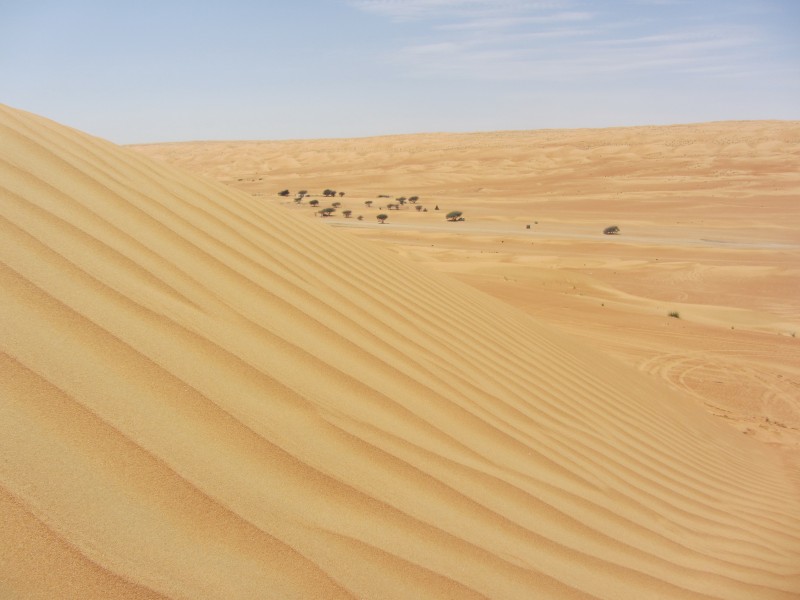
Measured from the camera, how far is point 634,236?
25375mm

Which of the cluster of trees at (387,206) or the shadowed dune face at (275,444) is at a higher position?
the cluster of trees at (387,206)

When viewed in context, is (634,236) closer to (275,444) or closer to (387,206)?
(387,206)

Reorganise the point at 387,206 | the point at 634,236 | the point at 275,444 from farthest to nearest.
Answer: the point at 387,206
the point at 634,236
the point at 275,444

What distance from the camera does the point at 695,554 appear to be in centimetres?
255

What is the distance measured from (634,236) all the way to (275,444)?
25389mm

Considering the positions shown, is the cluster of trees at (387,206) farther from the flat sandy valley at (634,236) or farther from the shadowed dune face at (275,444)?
the shadowed dune face at (275,444)

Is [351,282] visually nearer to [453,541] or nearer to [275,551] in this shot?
[453,541]

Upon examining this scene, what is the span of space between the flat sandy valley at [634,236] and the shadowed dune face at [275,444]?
4.52 feet

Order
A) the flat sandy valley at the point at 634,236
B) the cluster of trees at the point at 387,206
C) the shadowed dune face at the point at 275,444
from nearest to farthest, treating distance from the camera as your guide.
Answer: the shadowed dune face at the point at 275,444 < the flat sandy valley at the point at 634,236 < the cluster of trees at the point at 387,206

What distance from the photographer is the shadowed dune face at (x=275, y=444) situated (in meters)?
1.52

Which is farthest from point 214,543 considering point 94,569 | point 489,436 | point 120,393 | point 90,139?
point 90,139


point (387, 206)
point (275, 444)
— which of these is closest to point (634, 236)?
point (387, 206)

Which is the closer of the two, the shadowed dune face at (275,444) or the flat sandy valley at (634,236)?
the shadowed dune face at (275,444)

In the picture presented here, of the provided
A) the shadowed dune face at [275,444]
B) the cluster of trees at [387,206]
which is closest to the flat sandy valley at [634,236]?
the cluster of trees at [387,206]
